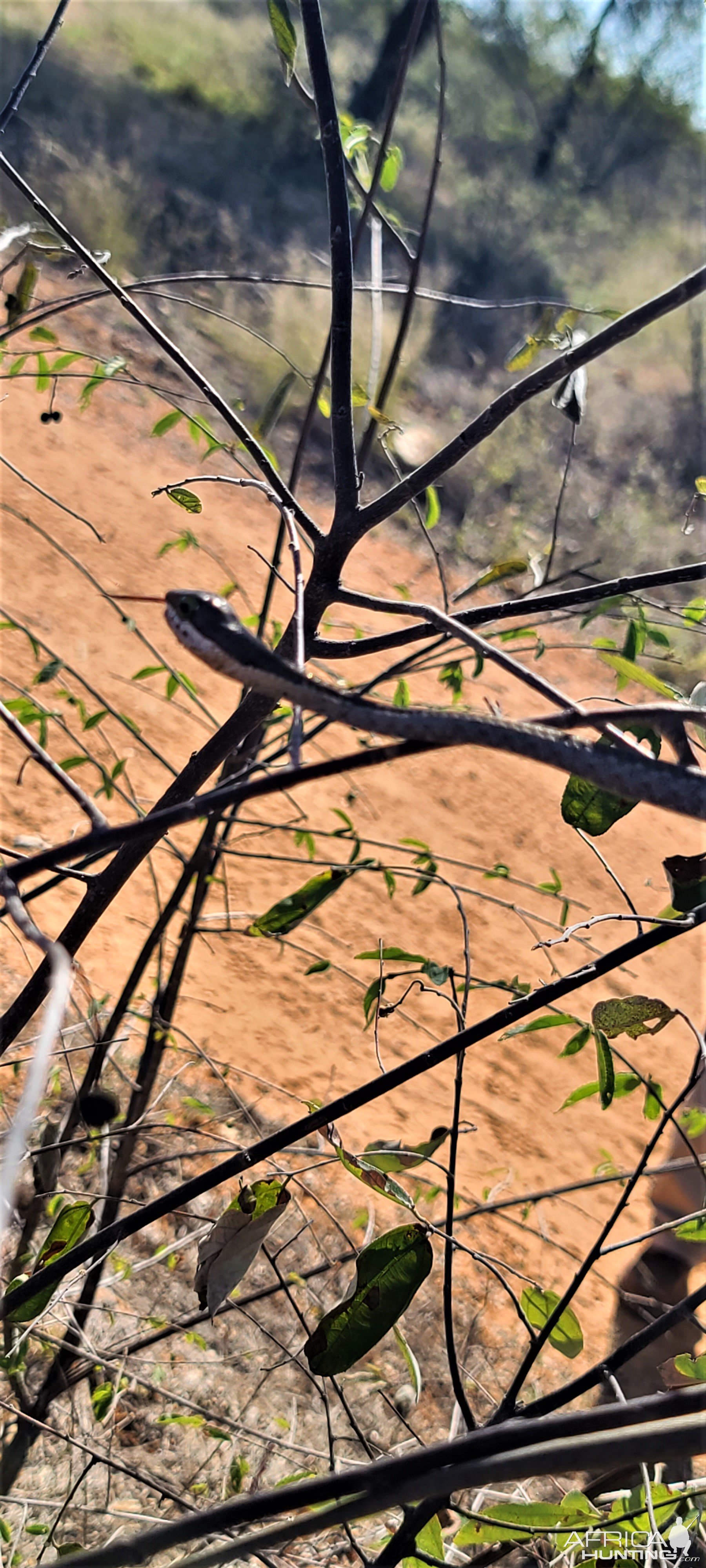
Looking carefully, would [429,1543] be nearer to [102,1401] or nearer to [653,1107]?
[653,1107]

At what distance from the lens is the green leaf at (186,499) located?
2.92 feet

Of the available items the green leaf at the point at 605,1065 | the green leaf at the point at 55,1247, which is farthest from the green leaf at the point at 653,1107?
the green leaf at the point at 55,1247

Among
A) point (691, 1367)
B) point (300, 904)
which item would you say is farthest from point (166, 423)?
point (691, 1367)

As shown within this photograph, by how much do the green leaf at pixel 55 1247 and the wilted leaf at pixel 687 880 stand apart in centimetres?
56

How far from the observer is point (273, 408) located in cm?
126

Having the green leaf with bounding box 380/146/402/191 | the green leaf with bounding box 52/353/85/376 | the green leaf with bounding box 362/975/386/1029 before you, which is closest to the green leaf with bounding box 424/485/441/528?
the green leaf with bounding box 380/146/402/191

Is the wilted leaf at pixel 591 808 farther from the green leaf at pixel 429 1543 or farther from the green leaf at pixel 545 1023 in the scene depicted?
the green leaf at pixel 429 1543

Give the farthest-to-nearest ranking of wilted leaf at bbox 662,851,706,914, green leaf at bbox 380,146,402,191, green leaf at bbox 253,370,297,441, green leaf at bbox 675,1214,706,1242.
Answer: green leaf at bbox 253,370,297,441
green leaf at bbox 380,146,402,191
green leaf at bbox 675,1214,706,1242
wilted leaf at bbox 662,851,706,914

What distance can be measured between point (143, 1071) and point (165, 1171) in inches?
33.5

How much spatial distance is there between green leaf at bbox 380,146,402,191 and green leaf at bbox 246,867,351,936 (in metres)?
0.46

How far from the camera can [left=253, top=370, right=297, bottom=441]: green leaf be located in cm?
123

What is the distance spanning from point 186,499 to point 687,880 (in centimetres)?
→ 57

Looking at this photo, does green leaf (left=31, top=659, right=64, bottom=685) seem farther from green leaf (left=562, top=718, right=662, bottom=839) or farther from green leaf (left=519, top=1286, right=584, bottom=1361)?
green leaf (left=519, top=1286, right=584, bottom=1361)

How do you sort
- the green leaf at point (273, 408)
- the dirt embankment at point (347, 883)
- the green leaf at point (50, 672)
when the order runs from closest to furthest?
the green leaf at point (273, 408)
the green leaf at point (50, 672)
the dirt embankment at point (347, 883)
